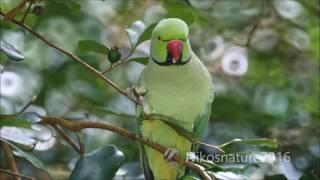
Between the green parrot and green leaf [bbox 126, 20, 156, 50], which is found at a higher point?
green leaf [bbox 126, 20, 156, 50]

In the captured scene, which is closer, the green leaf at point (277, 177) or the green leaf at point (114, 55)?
the green leaf at point (114, 55)

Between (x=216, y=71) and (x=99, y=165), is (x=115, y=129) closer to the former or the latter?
(x=99, y=165)

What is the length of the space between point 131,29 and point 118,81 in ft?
2.99

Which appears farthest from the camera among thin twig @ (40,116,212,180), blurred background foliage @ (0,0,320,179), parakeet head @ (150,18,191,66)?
blurred background foliage @ (0,0,320,179)

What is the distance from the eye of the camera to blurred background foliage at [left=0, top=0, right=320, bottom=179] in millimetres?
1670

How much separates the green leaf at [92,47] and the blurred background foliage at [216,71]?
0.33 meters

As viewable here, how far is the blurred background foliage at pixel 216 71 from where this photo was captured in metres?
1.67

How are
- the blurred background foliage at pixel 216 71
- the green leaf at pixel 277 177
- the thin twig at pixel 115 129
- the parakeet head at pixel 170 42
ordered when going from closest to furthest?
the thin twig at pixel 115 129, the parakeet head at pixel 170 42, the green leaf at pixel 277 177, the blurred background foliage at pixel 216 71

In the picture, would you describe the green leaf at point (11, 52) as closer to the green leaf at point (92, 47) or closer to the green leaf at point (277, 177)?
the green leaf at point (92, 47)

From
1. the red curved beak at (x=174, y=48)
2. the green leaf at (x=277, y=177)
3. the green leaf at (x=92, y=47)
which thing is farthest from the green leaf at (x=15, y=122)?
the green leaf at (x=277, y=177)

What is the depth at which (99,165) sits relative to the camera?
109 centimetres

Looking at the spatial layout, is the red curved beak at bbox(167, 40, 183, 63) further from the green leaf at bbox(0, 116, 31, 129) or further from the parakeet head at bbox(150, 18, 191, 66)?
the green leaf at bbox(0, 116, 31, 129)

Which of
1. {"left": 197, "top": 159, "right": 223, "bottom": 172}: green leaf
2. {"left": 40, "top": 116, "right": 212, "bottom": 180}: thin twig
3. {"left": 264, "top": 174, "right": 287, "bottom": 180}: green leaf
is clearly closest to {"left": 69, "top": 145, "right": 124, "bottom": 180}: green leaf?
{"left": 40, "top": 116, "right": 212, "bottom": 180}: thin twig

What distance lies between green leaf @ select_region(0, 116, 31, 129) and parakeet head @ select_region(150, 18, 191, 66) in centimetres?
27
